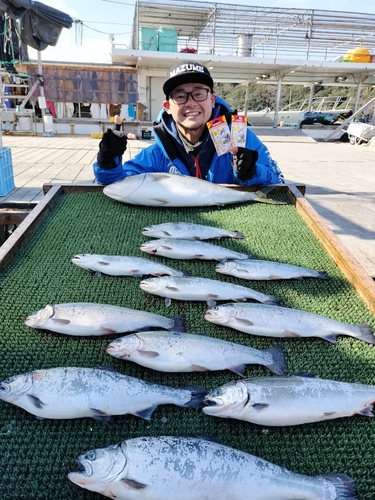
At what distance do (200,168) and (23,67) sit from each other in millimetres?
21394

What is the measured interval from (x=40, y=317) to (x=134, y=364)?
1.85ft

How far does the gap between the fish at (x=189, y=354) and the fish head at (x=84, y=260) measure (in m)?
0.79

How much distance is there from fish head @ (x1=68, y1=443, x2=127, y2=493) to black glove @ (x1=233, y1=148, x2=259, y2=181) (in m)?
2.72

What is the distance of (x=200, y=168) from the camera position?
3994mm

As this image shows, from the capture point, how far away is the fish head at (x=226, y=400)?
141 centimetres

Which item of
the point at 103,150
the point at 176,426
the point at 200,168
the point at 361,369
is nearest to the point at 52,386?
the point at 176,426

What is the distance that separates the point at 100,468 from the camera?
3.90 ft

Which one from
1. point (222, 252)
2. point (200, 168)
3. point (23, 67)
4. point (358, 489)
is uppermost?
point (23, 67)

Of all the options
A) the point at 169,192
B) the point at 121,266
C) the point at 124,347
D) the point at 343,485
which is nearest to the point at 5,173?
the point at 169,192

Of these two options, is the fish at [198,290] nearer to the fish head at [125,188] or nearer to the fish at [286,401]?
the fish at [286,401]

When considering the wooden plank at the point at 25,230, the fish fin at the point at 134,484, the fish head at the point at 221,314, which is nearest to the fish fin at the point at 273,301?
the fish head at the point at 221,314

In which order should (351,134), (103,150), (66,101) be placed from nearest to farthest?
(103,150), (351,134), (66,101)

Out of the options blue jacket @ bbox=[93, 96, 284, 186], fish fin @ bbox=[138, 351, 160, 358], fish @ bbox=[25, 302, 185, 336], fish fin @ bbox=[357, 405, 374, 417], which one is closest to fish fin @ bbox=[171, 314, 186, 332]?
fish @ bbox=[25, 302, 185, 336]

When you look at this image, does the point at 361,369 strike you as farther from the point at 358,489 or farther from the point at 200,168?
the point at 200,168
